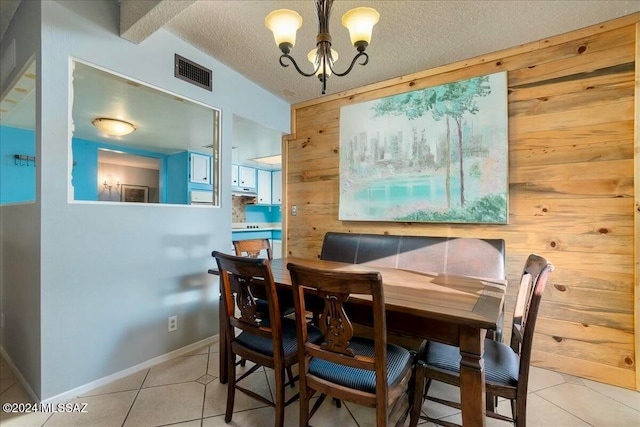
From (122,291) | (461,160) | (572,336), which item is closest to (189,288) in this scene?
(122,291)

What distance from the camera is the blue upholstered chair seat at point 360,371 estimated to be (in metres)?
1.19

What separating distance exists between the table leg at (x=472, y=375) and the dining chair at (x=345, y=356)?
249 mm

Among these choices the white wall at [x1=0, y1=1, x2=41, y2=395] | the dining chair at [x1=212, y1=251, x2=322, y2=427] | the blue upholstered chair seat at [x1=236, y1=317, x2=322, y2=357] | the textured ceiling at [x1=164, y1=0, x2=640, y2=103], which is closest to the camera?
the dining chair at [x1=212, y1=251, x2=322, y2=427]

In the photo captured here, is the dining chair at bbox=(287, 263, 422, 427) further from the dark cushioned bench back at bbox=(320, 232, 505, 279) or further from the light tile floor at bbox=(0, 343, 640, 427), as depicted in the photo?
the dark cushioned bench back at bbox=(320, 232, 505, 279)

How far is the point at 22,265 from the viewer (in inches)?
74.7

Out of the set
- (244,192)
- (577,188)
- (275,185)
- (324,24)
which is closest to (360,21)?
(324,24)

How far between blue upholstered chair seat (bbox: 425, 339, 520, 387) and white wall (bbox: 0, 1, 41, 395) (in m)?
2.17

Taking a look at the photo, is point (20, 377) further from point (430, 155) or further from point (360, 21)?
point (430, 155)

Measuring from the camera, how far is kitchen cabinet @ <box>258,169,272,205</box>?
19.6 feet

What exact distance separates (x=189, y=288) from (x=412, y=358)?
1.81 metres

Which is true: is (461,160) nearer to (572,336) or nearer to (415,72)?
(415,72)

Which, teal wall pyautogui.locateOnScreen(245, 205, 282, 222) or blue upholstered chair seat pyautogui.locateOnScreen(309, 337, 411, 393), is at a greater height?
teal wall pyautogui.locateOnScreen(245, 205, 282, 222)

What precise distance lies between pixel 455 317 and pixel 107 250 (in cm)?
208

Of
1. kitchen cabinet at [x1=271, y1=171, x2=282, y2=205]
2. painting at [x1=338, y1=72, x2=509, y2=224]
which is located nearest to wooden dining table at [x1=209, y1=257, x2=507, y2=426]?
painting at [x1=338, y1=72, x2=509, y2=224]
